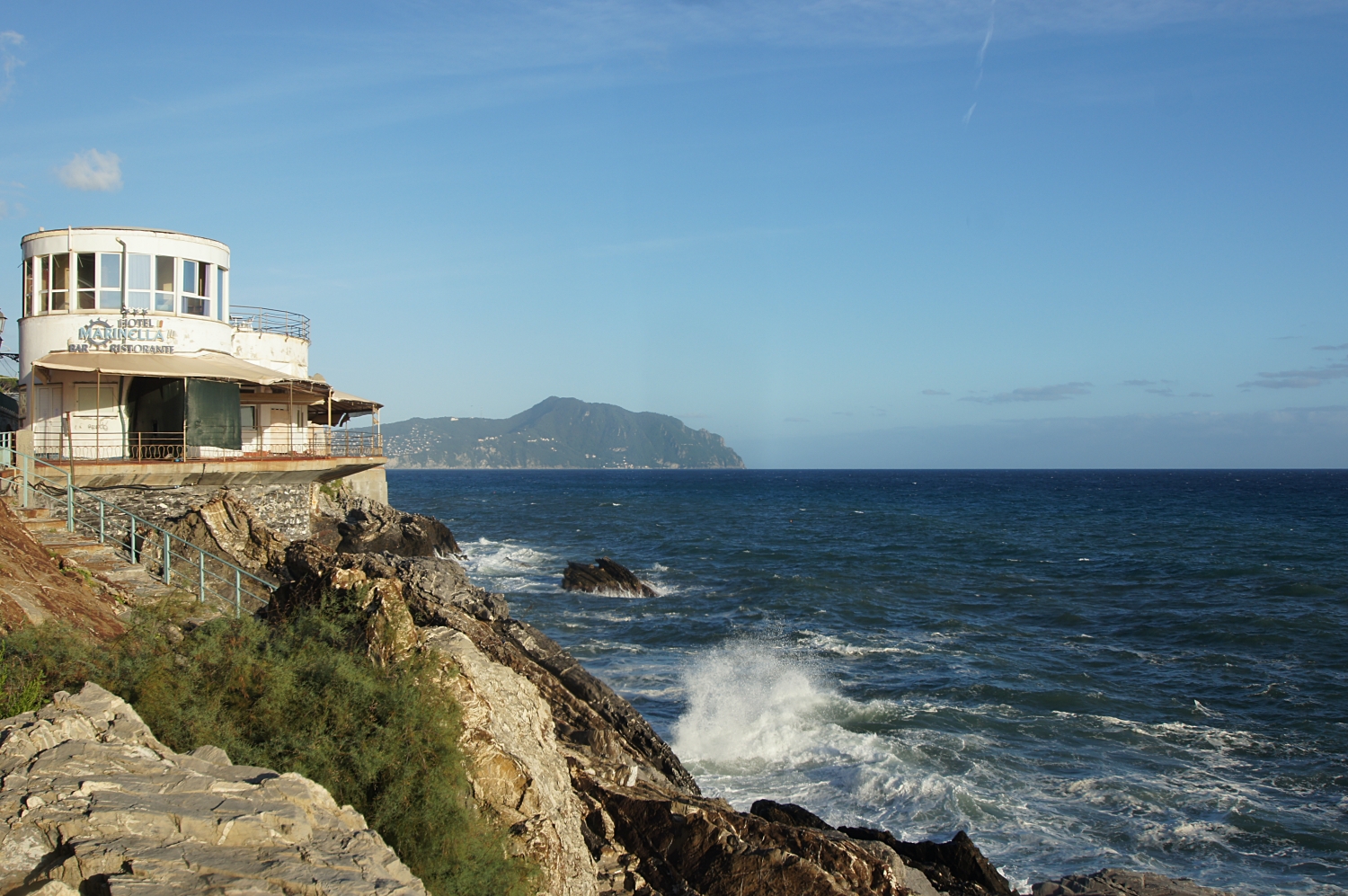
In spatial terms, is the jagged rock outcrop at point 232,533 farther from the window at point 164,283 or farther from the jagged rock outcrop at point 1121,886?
the jagged rock outcrop at point 1121,886

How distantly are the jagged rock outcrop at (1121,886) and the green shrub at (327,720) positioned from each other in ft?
24.5

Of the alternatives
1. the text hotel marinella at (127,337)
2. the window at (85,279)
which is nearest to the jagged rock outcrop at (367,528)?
the text hotel marinella at (127,337)

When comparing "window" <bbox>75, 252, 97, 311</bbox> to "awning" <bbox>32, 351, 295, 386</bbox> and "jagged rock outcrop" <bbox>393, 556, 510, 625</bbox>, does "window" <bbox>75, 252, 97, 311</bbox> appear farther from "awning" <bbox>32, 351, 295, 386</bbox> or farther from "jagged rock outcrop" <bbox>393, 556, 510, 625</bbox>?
"jagged rock outcrop" <bbox>393, 556, 510, 625</bbox>

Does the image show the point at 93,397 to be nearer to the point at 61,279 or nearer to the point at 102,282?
the point at 102,282

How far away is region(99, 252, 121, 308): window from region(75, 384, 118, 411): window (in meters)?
2.26

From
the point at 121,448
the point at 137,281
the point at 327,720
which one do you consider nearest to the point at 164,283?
the point at 137,281

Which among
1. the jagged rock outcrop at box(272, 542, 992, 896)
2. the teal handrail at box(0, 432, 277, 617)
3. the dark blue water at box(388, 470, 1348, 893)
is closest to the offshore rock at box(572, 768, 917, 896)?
the jagged rock outcrop at box(272, 542, 992, 896)

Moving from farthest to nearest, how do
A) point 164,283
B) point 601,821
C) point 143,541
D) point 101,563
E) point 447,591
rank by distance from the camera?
point 164,283, point 143,541, point 447,591, point 101,563, point 601,821

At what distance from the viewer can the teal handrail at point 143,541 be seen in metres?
13.5

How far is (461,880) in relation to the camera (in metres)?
6.60

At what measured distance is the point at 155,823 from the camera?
4973mm

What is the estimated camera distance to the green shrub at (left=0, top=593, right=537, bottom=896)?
6.82 metres

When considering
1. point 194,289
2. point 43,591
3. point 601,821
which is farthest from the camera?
point 194,289

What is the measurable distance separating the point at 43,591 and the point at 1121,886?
13.7 metres
